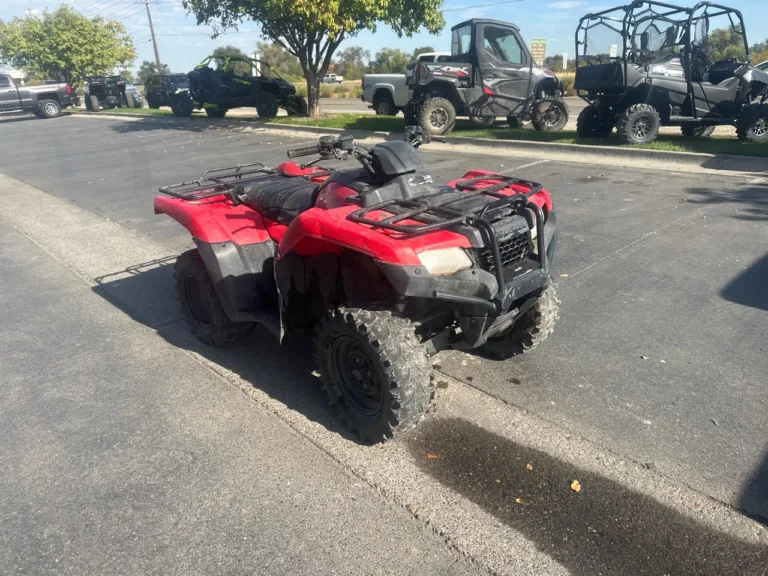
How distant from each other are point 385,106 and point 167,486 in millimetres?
17419

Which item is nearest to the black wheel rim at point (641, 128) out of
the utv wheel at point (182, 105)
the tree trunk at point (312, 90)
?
the tree trunk at point (312, 90)

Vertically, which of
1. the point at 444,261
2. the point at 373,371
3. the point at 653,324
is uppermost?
the point at 444,261

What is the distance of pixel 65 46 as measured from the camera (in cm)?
3819

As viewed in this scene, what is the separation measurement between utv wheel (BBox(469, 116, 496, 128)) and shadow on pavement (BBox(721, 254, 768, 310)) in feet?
30.2

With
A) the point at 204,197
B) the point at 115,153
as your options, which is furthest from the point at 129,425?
the point at 115,153

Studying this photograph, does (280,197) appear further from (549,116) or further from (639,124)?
(549,116)

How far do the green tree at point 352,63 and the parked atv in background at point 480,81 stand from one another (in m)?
60.2

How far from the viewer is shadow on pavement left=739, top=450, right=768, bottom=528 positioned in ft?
8.66

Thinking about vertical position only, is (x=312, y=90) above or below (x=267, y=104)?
above

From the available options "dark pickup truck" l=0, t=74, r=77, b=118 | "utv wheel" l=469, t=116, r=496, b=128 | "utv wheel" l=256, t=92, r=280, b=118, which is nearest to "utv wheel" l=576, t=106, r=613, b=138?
"utv wheel" l=469, t=116, r=496, b=128

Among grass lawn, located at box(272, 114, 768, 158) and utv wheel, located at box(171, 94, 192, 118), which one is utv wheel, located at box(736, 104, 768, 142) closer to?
grass lawn, located at box(272, 114, 768, 158)

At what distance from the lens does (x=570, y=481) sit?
114 inches

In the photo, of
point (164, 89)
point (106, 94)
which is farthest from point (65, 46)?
point (164, 89)

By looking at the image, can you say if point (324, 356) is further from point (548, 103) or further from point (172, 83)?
point (172, 83)
